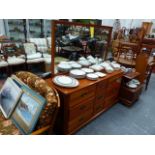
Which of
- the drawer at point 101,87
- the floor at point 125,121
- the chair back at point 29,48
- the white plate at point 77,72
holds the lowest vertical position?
the floor at point 125,121

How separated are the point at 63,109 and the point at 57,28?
3.14 feet

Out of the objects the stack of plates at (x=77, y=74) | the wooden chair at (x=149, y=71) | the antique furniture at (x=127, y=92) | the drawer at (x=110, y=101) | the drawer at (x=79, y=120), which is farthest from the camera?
the wooden chair at (x=149, y=71)

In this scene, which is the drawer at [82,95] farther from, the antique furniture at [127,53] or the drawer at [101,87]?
the antique furniture at [127,53]

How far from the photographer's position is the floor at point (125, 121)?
76.0 inches

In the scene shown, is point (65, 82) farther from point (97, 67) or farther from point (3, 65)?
point (3, 65)

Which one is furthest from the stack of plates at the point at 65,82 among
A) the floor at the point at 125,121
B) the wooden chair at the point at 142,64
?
the wooden chair at the point at 142,64

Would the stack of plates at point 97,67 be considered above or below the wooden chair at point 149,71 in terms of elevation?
above

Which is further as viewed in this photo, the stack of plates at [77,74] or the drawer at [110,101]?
the drawer at [110,101]

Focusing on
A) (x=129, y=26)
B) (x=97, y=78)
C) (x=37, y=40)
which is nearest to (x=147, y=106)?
(x=97, y=78)

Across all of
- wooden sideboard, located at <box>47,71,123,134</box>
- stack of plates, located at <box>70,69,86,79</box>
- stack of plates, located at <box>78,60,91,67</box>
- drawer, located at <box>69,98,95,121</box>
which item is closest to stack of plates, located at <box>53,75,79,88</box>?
wooden sideboard, located at <box>47,71,123,134</box>

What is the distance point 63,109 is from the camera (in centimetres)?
158

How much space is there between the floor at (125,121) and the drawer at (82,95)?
0.49 metres

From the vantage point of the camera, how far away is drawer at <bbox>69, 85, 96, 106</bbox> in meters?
1.55

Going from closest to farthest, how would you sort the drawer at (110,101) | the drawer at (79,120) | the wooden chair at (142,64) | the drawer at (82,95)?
the drawer at (82,95) → the drawer at (79,120) → the drawer at (110,101) → the wooden chair at (142,64)
